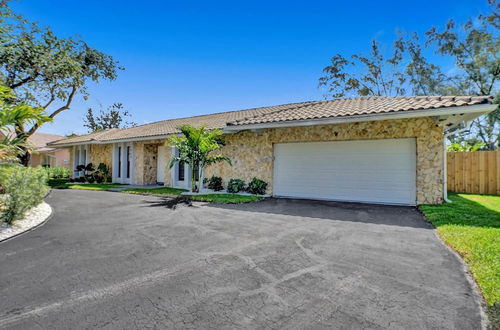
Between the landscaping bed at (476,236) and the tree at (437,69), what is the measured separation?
649 inches

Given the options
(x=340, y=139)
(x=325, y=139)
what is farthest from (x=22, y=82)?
(x=340, y=139)

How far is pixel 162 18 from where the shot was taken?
11867 mm

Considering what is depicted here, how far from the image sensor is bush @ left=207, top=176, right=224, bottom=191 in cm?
1281

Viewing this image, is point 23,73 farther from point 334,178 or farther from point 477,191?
point 477,191

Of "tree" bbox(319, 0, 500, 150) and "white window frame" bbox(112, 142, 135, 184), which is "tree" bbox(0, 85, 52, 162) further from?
"tree" bbox(319, 0, 500, 150)

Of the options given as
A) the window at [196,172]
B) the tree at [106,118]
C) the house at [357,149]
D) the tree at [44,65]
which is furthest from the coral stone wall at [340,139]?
the tree at [106,118]

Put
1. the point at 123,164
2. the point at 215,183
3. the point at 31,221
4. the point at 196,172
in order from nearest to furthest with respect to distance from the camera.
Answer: the point at 31,221
the point at 215,183
the point at 196,172
the point at 123,164

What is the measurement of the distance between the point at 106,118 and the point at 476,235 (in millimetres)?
49974

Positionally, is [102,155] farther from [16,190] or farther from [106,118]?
[106,118]

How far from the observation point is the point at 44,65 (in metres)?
15.6

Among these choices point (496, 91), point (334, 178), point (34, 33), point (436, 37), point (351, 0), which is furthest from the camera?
point (436, 37)

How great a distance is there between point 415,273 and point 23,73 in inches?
858

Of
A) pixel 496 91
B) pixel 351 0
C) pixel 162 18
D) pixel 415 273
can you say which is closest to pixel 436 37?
pixel 496 91

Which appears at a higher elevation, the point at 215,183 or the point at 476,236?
the point at 215,183
